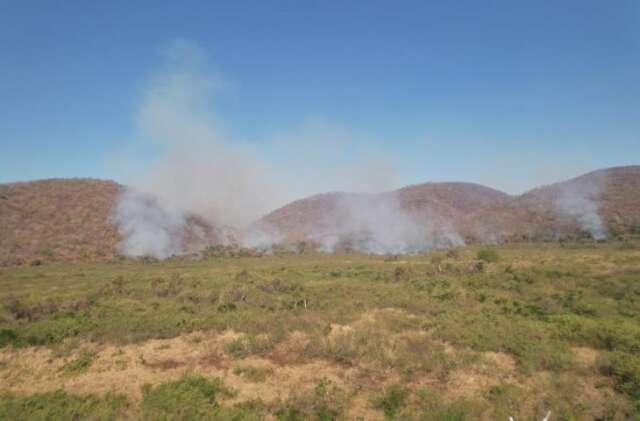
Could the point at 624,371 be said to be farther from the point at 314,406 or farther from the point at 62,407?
the point at 62,407

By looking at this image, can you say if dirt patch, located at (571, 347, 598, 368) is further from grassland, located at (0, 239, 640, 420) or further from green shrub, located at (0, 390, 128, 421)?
green shrub, located at (0, 390, 128, 421)

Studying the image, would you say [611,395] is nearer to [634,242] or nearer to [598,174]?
[634,242]

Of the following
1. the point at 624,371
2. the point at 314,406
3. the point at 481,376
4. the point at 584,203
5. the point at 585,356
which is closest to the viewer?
the point at 314,406

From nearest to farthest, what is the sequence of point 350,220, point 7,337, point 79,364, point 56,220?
point 79,364 → point 7,337 → point 56,220 → point 350,220

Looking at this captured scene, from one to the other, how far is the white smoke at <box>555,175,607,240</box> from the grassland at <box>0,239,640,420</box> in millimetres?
35193

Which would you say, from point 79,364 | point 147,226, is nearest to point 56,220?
point 147,226

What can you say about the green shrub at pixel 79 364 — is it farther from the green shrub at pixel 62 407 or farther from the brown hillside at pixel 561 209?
the brown hillside at pixel 561 209

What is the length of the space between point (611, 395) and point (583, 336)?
3.53m

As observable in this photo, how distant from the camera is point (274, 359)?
10.9 meters

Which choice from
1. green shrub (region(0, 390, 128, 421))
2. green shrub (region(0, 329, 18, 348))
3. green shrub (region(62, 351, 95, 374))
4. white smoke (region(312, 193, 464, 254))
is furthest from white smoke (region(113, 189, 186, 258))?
green shrub (region(0, 390, 128, 421))

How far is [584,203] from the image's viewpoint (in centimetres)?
5634

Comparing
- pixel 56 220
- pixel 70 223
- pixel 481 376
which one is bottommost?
pixel 481 376

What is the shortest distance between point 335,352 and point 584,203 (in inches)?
2382

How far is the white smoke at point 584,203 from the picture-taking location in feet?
158
